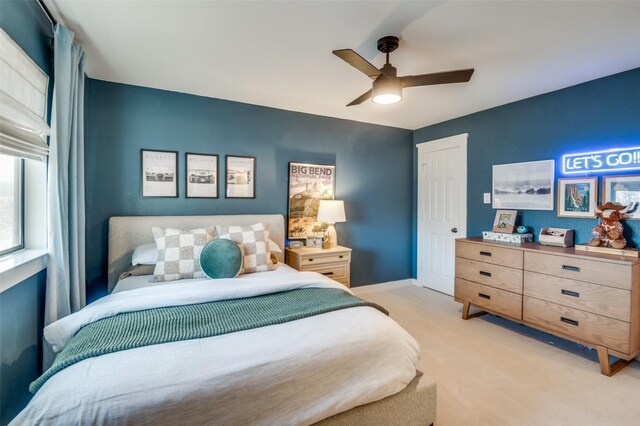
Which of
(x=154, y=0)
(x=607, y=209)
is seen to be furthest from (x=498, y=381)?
(x=154, y=0)

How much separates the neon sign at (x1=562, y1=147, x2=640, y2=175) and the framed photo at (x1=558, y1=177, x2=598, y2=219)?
0.33 feet

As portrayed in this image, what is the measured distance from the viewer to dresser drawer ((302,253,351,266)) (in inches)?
132

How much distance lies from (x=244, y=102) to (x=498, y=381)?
3533 millimetres

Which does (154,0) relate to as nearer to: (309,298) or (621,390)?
(309,298)

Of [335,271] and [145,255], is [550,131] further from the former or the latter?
[145,255]

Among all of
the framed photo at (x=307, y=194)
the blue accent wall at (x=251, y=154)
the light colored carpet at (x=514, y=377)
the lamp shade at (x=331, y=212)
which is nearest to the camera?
the light colored carpet at (x=514, y=377)

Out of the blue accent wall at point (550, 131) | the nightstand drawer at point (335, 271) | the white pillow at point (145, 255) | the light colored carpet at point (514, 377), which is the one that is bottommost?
the light colored carpet at point (514, 377)

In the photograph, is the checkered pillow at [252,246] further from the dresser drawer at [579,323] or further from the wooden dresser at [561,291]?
the dresser drawer at [579,323]

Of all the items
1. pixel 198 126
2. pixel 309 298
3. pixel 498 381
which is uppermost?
pixel 198 126

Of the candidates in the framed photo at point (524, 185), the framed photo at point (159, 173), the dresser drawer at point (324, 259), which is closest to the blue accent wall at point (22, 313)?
the framed photo at point (159, 173)

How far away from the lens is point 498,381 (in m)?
2.17

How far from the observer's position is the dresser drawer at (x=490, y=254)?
2.83 m

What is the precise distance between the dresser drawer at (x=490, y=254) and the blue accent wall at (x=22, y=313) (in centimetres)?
364

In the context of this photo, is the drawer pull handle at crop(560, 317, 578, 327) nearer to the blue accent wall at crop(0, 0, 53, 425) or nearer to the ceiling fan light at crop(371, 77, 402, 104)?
the ceiling fan light at crop(371, 77, 402, 104)
